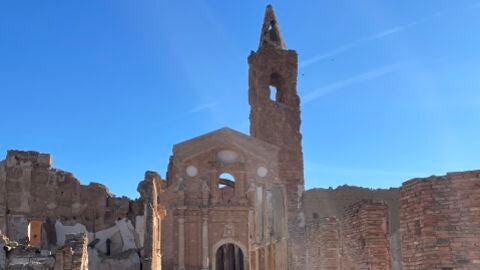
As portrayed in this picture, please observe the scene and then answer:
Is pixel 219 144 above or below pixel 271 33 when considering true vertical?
below

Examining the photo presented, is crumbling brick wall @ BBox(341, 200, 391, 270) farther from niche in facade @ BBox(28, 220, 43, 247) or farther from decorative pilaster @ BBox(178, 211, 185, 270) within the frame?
decorative pilaster @ BBox(178, 211, 185, 270)

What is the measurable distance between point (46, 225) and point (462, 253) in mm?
15711

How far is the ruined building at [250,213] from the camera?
7426 millimetres

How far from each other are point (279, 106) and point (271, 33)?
5.13m

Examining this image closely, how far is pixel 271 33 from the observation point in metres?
37.2

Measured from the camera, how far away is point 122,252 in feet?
66.6

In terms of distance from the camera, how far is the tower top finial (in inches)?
1427

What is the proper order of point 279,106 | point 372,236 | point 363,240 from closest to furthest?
point 372,236, point 363,240, point 279,106

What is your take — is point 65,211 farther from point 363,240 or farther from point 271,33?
point 271,33

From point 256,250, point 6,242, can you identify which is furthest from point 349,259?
point 256,250

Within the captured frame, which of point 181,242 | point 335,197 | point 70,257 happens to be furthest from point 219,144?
point 70,257

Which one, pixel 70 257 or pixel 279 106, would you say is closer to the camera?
pixel 70 257

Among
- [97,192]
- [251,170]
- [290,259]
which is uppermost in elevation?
[251,170]

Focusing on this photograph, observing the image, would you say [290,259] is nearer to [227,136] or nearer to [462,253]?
[227,136]
